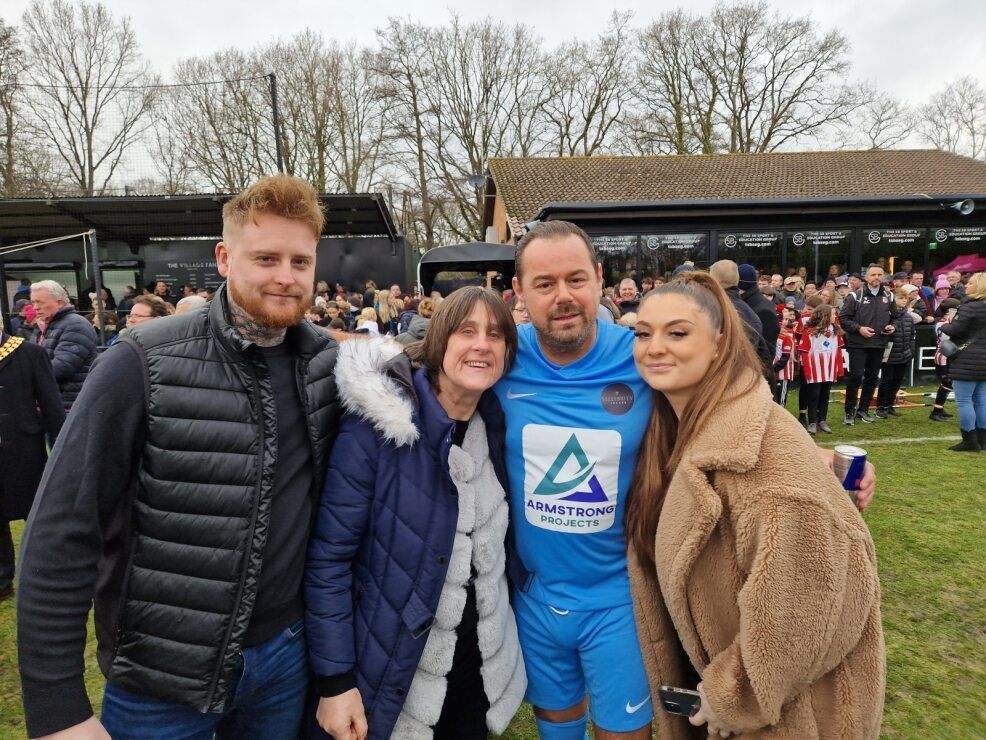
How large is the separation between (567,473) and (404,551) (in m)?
0.57

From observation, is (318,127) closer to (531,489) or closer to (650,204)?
(650,204)

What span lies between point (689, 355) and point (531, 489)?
2.21 feet

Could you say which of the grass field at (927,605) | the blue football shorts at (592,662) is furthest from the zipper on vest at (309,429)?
the grass field at (927,605)

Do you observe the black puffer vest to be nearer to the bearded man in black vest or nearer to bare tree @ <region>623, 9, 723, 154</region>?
the bearded man in black vest

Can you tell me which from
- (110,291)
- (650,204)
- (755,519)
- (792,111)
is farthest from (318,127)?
(755,519)

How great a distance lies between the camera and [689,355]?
1.60 metres

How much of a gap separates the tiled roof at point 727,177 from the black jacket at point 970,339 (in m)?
10.8

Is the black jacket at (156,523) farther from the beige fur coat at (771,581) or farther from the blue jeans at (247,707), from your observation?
A: the beige fur coat at (771,581)

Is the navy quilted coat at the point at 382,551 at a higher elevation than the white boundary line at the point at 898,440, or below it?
higher

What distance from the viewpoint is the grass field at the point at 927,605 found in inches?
102

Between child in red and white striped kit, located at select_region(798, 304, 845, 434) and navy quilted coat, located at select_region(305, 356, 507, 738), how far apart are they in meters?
7.06

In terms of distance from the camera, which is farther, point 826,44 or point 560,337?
point 826,44

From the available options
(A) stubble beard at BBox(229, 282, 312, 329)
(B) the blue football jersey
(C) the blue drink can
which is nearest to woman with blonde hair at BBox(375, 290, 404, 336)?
(B) the blue football jersey

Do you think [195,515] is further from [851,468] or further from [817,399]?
[817,399]
